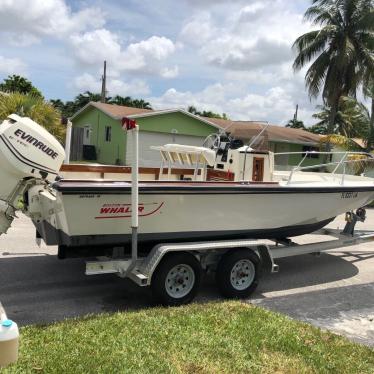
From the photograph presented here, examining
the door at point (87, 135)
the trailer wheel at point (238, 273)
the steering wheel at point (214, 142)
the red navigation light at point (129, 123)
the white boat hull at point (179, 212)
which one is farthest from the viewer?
the door at point (87, 135)

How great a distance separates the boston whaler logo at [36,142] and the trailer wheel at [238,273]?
2.38 metres

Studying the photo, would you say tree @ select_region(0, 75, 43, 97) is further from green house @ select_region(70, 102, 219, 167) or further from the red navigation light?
A: the red navigation light

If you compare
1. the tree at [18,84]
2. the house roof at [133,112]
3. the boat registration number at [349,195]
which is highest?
the tree at [18,84]

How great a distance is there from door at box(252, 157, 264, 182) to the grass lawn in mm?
2390

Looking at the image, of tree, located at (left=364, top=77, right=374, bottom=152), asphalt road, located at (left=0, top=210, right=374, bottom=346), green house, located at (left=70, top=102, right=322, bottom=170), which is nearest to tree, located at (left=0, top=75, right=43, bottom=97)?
green house, located at (left=70, top=102, right=322, bottom=170)

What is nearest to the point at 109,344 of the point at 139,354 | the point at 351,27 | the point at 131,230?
the point at 139,354

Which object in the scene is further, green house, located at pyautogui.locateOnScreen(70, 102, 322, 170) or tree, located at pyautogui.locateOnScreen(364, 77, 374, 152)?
green house, located at pyautogui.locateOnScreen(70, 102, 322, 170)

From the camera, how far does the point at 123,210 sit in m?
5.42

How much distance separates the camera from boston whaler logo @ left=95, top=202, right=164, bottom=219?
17.5 feet

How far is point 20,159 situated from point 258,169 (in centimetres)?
338

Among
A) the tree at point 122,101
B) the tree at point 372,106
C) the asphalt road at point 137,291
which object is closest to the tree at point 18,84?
the tree at point 122,101

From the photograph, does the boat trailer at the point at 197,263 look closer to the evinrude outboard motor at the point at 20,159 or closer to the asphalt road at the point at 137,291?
the asphalt road at the point at 137,291

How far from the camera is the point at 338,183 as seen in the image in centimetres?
770

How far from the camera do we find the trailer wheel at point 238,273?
5.91m
